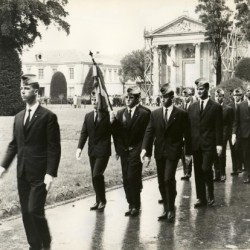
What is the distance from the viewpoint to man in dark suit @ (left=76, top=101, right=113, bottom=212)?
9.52m

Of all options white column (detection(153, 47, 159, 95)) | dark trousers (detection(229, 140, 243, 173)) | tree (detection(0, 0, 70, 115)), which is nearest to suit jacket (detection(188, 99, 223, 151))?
dark trousers (detection(229, 140, 243, 173))

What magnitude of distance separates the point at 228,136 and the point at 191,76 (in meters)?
67.5

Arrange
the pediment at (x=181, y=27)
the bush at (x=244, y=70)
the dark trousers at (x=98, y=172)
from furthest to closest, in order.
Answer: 1. the pediment at (x=181, y=27)
2. the bush at (x=244, y=70)
3. the dark trousers at (x=98, y=172)

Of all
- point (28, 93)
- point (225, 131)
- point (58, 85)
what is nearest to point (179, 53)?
point (58, 85)

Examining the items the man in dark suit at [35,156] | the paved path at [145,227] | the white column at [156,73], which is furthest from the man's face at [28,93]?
the white column at [156,73]

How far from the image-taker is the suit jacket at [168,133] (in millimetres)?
9023

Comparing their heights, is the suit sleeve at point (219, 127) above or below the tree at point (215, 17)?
below

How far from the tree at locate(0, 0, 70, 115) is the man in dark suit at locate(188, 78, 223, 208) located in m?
30.6

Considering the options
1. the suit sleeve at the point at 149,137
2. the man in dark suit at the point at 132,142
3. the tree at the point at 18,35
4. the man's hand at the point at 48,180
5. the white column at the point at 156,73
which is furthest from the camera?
the white column at the point at 156,73

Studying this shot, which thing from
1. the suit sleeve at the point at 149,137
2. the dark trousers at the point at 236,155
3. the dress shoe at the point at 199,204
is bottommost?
the dress shoe at the point at 199,204

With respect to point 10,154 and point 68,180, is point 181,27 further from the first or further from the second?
point 10,154

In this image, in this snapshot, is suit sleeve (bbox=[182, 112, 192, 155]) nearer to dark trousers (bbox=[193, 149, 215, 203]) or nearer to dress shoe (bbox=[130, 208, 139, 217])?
dark trousers (bbox=[193, 149, 215, 203])

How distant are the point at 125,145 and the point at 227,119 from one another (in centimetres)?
475

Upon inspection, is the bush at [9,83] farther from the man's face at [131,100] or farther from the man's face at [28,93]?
the man's face at [28,93]
